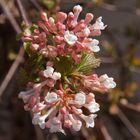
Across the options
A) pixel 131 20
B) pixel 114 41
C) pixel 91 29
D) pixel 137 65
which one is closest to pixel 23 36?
pixel 91 29

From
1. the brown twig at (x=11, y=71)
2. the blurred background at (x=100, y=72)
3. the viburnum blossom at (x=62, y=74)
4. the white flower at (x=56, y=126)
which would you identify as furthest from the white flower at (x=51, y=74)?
the brown twig at (x=11, y=71)

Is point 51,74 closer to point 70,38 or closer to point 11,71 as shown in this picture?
point 70,38

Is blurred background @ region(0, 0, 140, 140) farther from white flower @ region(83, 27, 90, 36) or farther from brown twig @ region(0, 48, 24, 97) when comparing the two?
white flower @ region(83, 27, 90, 36)

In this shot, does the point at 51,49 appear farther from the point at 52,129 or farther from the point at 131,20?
the point at 131,20

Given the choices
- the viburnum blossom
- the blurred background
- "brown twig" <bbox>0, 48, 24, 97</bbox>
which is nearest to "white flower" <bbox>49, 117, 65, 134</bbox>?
the viburnum blossom

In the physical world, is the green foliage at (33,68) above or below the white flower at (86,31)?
below

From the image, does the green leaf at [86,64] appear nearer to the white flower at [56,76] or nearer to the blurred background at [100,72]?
the white flower at [56,76]
